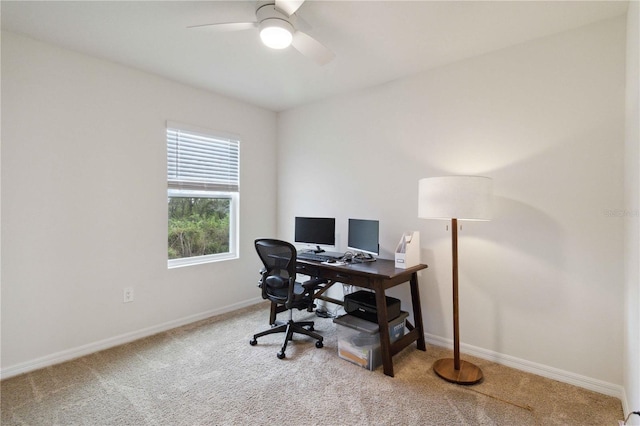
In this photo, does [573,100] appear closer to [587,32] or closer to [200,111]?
[587,32]

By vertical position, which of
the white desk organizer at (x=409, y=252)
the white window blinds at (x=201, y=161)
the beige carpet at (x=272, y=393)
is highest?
the white window blinds at (x=201, y=161)

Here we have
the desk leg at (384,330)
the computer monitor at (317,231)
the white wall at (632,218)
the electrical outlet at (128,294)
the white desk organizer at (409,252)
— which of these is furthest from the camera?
the computer monitor at (317,231)

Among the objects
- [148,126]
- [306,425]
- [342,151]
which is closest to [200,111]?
[148,126]

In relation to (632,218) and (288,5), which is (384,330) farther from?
(288,5)

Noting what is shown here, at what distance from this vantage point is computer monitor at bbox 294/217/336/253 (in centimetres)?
334

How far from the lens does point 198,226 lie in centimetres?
349

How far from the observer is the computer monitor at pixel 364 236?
2891 millimetres

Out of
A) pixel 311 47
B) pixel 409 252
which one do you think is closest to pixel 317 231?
pixel 409 252

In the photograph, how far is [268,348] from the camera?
273 cm

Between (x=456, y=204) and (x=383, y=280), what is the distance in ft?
2.47

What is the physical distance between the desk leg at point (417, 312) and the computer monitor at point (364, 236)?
1.35 feet

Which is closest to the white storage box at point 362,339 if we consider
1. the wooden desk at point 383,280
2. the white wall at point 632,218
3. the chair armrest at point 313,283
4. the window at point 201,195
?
the wooden desk at point 383,280

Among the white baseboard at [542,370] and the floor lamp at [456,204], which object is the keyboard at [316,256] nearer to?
the floor lamp at [456,204]

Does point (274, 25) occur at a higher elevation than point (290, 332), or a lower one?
higher
